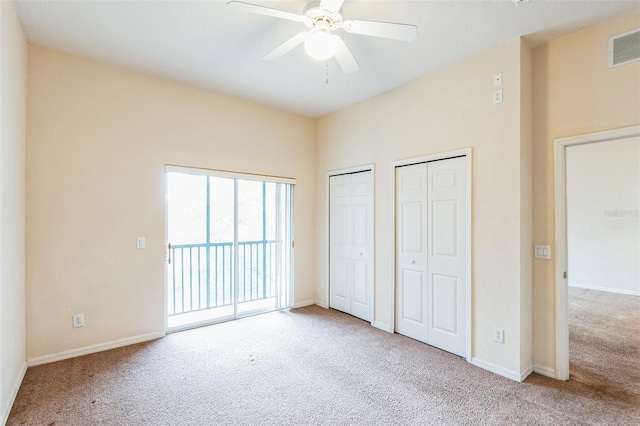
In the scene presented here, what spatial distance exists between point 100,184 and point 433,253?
352 cm

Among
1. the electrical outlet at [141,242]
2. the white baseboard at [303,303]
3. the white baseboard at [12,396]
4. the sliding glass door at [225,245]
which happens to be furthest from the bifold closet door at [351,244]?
the white baseboard at [12,396]

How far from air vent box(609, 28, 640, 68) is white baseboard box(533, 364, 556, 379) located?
8.22 feet

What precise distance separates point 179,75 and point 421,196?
2.99m

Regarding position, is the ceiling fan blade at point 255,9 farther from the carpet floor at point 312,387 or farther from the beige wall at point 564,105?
the carpet floor at point 312,387

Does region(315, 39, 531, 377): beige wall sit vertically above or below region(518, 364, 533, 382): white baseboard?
above

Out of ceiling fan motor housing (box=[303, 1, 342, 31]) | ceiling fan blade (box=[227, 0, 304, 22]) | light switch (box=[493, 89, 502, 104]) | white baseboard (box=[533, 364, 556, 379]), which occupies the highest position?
ceiling fan motor housing (box=[303, 1, 342, 31])

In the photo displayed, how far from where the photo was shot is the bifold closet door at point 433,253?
3035 millimetres

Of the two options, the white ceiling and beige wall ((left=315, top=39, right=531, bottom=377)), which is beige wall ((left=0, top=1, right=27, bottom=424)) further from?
beige wall ((left=315, top=39, right=531, bottom=377))

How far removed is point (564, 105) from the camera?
2562mm

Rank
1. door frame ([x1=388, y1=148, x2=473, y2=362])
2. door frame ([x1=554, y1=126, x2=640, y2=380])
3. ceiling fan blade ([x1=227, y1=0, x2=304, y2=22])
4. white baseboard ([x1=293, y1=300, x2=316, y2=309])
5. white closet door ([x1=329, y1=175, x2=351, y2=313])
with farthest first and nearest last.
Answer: white baseboard ([x1=293, y1=300, x2=316, y2=309]) < white closet door ([x1=329, y1=175, x2=351, y2=313]) < door frame ([x1=388, y1=148, x2=473, y2=362]) < door frame ([x1=554, y1=126, x2=640, y2=380]) < ceiling fan blade ([x1=227, y1=0, x2=304, y2=22])

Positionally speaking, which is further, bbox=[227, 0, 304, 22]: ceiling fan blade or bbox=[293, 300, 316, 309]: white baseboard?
bbox=[293, 300, 316, 309]: white baseboard

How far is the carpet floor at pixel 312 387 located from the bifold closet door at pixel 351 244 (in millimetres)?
832

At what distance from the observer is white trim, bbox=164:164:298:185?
11.6 feet

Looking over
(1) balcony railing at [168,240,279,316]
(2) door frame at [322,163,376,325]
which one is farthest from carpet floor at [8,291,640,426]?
(2) door frame at [322,163,376,325]
